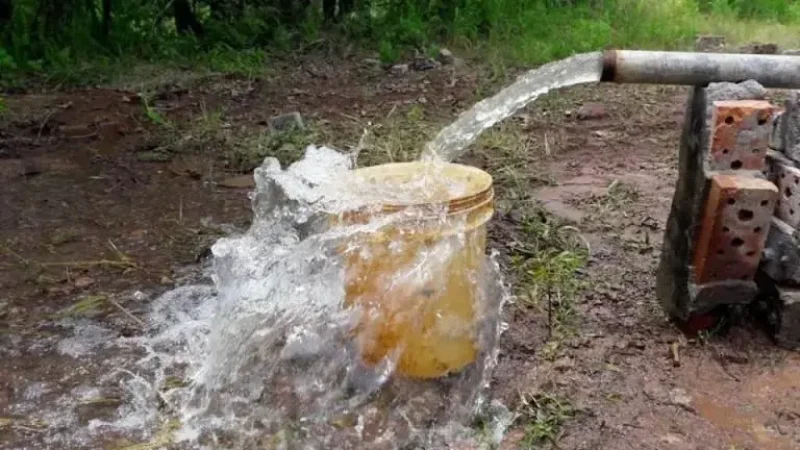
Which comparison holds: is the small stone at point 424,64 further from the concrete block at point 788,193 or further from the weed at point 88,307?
the concrete block at point 788,193

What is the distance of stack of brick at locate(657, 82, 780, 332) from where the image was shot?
9.20 ft

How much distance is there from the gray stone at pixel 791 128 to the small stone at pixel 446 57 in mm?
3954

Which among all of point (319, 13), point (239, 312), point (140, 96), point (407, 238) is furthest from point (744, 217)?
point (319, 13)

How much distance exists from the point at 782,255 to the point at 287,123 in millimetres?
3076

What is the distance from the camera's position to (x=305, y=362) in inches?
111

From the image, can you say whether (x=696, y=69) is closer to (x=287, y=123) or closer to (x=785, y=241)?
(x=785, y=241)

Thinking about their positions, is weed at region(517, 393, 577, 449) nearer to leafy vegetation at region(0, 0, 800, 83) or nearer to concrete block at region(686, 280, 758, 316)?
concrete block at region(686, 280, 758, 316)

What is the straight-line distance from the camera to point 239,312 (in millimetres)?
2859

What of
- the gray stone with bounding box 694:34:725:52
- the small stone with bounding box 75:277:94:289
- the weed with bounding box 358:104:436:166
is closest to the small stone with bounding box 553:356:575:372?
the small stone with bounding box 75:277:94:289

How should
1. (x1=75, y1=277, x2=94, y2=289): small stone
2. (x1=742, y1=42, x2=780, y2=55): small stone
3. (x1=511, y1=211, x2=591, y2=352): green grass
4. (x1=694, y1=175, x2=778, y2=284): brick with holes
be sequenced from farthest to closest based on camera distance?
(x1=742, y1=42, x2=780, y2=55): small stone → (x1=75, y1=277, x2=94, y2=289): small stone → (x1=511, y1=211, x2=591, y2=352): green grass → (x1=694, y1=175, x2=778, y2=284): brick with holes

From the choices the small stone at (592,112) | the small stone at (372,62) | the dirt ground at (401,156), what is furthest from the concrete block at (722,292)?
the small stone at (372,62)

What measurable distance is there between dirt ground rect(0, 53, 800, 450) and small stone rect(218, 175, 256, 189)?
0.01 meters

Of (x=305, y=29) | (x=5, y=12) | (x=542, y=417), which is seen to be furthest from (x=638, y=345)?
(x=5, y=12)

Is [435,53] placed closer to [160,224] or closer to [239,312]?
[160,224]
